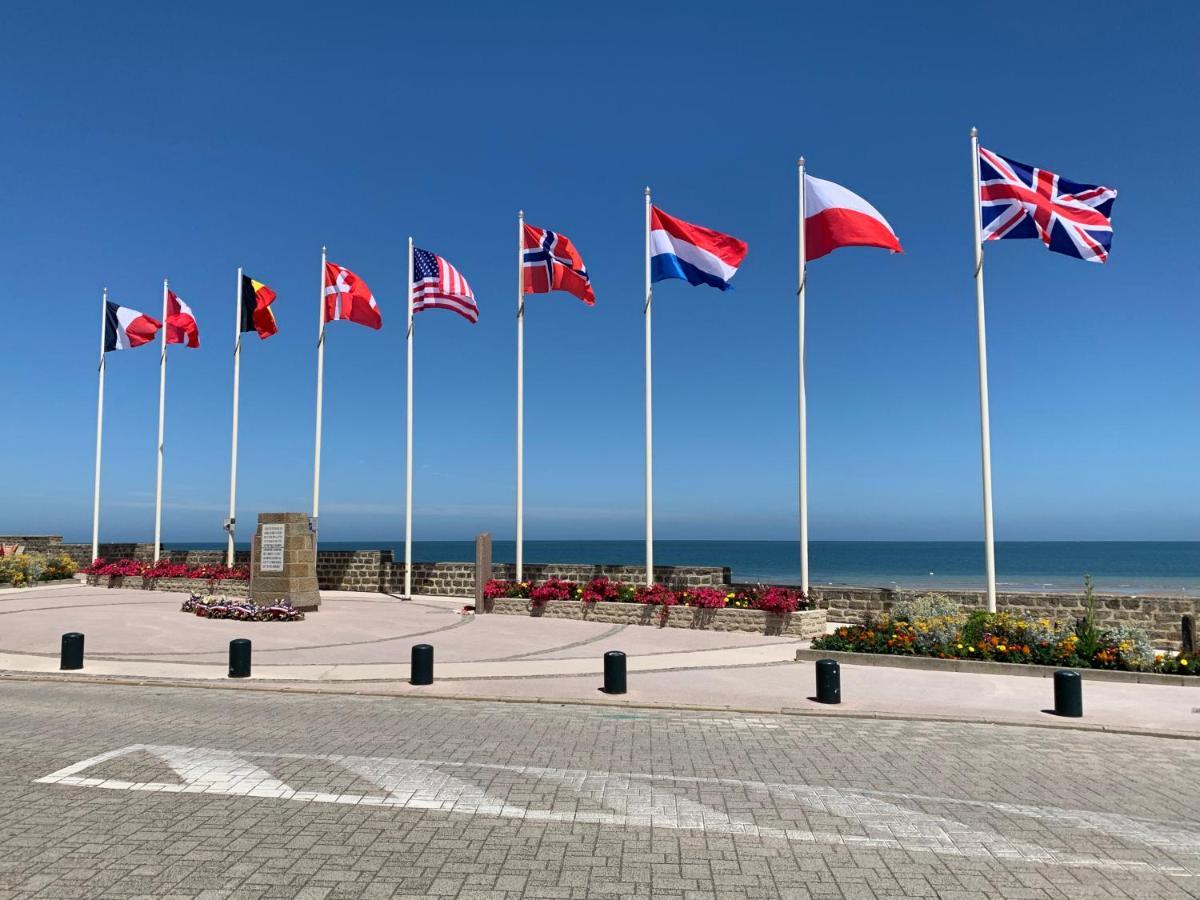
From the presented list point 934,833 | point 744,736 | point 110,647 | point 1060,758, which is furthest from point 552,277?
point 934,833

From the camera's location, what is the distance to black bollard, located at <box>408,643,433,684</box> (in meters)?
13.1

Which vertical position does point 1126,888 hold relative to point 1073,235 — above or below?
Answer: below

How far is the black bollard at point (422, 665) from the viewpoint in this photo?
13.1 m

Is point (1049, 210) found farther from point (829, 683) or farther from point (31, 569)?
point (31, 569)

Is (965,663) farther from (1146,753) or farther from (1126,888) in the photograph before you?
(1126,888)

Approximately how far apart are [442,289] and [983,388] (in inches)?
622

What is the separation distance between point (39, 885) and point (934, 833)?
6.28 meters

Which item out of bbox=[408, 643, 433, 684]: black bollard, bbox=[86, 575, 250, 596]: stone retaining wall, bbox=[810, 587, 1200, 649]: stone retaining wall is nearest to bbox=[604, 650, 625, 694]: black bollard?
bbox=[408, 643, 433, 684]: black bollard

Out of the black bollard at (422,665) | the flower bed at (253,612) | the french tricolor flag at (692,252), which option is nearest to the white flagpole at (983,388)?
the french tricolor flag at (692,252)

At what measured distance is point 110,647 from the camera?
16844 millimetres

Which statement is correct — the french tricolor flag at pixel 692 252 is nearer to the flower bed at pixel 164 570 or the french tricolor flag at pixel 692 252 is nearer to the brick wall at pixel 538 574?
the brick wall at pixel 538 574

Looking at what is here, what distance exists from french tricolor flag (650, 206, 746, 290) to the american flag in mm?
6823

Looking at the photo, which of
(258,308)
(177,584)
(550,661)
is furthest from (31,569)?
(550,661)

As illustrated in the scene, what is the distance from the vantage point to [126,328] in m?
31.3
